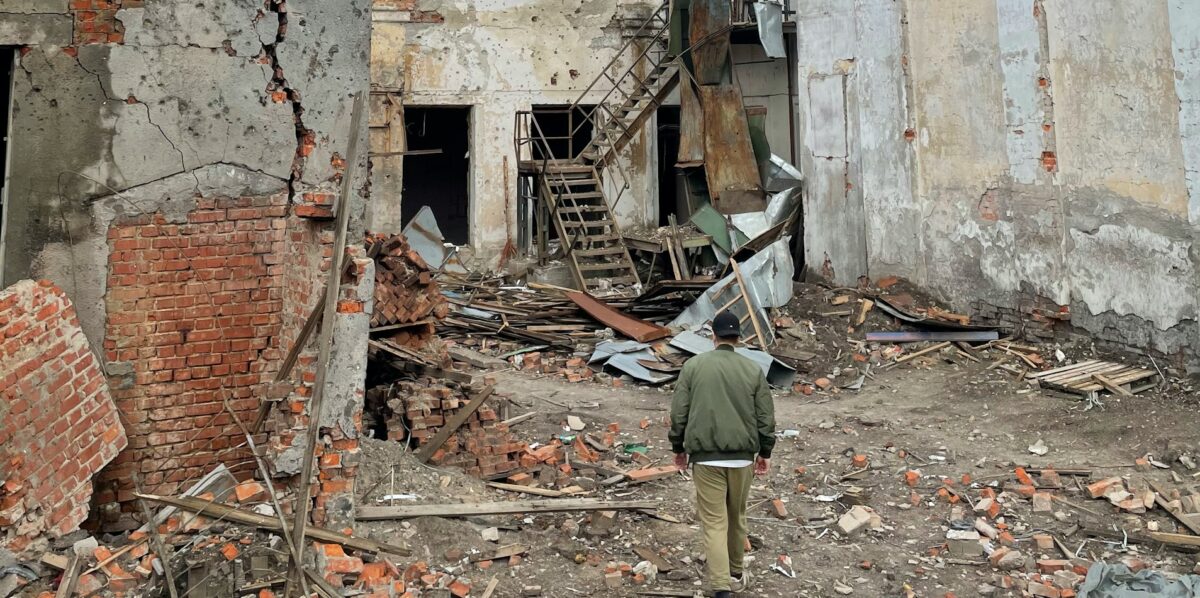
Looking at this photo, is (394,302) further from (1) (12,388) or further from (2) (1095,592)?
(2) (1095,592)

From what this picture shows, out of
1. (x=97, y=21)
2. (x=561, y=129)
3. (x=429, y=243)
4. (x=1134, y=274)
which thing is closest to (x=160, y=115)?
(x=97, y=21)

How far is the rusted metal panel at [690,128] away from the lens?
16.8 m

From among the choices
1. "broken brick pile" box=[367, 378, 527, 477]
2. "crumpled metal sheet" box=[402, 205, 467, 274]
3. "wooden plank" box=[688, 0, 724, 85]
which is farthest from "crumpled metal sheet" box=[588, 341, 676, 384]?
"crumpled metal sheet" box=[402, 205, 467, 274]

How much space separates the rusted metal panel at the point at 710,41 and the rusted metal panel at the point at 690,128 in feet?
1.22

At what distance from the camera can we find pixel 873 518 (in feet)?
22.2

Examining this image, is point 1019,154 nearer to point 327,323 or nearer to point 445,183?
point 327,323

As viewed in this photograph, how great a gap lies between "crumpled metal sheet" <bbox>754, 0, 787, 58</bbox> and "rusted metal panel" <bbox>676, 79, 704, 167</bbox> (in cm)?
158

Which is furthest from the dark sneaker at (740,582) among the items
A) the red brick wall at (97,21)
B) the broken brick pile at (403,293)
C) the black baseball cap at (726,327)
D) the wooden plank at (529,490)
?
the red brick wall at (97,21)

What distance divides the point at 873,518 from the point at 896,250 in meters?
6.73

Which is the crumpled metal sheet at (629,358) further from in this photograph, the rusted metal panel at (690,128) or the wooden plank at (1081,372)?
the rusted metal panel at (690,128)

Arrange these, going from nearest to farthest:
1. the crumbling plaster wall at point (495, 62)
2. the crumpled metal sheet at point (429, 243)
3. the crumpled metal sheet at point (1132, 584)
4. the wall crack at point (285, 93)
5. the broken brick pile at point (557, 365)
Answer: the crumpled metal sheet at point (1132, 584) → the wall crack at point (285, 93) → the broken brick pile at point (557, 365) → the crumbling plaster wall at point (495, 62) → the crumpled metal sheet at point (429, 243)

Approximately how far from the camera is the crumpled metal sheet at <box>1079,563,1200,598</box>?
17.3 ft

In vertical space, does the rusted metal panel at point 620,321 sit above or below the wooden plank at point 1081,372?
above

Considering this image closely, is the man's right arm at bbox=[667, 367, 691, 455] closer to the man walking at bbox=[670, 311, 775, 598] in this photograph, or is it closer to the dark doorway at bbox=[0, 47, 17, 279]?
the man walking at bbox=[670, 311, 775, 598]
